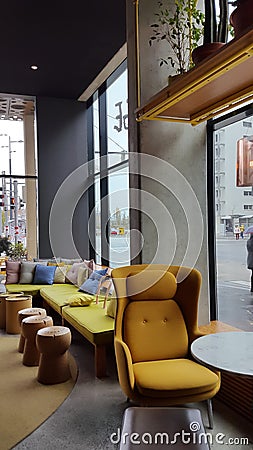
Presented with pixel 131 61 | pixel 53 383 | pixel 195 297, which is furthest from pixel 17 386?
pixel 131 61

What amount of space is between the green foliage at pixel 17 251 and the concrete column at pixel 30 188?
0.35 ft

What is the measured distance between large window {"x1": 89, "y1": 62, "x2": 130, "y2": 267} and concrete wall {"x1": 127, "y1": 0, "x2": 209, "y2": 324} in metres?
1.98

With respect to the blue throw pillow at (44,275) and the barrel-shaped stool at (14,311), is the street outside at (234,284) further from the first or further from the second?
the blue throw pillow at (44,275)

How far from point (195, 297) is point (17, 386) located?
5.91ft

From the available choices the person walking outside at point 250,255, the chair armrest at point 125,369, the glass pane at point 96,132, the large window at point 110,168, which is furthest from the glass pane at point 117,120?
the chair armrest at point 125,369

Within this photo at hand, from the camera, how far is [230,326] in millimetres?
3840

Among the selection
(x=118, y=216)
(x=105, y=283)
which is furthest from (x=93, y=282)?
(x=118, y=216)

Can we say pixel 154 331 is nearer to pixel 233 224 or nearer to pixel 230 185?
pixel 233 224

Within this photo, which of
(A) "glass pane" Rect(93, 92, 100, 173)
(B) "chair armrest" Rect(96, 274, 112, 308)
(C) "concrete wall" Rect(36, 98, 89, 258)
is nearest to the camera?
(B) "chair armrest" Rect(96, 274, 112, 308)

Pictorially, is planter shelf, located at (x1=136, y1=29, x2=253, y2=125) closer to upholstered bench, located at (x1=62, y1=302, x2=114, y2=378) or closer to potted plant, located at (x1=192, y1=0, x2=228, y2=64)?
potted plant, located at (x1=192, y1=0, x2=228, y2=64)

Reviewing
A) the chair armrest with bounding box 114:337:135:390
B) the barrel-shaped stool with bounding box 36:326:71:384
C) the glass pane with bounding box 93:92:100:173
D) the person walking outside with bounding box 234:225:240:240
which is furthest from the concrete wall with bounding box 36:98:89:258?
the chair armrest with bounding box 114:337:135:390

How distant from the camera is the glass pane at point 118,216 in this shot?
6012mm

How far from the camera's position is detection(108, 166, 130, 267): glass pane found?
6.01 meters

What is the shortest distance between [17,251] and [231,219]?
525 cm
